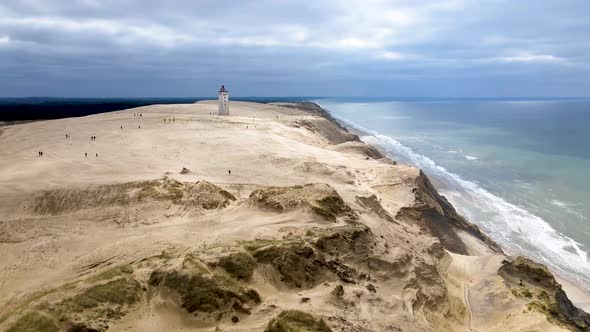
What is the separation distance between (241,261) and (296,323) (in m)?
2.47

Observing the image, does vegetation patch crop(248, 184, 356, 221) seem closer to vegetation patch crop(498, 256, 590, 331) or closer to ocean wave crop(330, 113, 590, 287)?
vegetation patch crop(498, 256, 590, 331)

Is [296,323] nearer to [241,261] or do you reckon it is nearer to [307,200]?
[241,261]

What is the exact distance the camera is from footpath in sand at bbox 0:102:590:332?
9258mm

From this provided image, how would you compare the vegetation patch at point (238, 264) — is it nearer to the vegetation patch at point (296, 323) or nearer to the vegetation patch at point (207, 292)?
the vegetation patch at point (207, 292)

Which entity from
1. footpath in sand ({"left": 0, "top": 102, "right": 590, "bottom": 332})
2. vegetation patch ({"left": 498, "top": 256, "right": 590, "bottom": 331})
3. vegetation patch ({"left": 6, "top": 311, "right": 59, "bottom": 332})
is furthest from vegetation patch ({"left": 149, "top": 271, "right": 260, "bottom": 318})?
vegetation patch ({"left": 498, "top": 256, "right": 590, "bottom": 331})

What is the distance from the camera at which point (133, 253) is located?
454 inches

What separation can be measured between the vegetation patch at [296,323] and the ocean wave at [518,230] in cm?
1901

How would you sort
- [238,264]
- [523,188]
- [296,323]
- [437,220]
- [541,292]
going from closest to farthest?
[296,323]
[238,264]
[541,292]
[437,220]
[523,188]

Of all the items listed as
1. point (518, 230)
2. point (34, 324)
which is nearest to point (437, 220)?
point (518, 230)

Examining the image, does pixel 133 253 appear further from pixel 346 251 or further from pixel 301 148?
pixel 301 148

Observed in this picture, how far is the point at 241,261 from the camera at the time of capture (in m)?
10.6

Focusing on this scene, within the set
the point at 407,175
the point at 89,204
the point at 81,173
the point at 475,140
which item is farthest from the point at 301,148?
the point at 475,140

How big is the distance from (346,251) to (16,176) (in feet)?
54.2

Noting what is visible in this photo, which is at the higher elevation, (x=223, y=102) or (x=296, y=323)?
(x=223, y=102)
